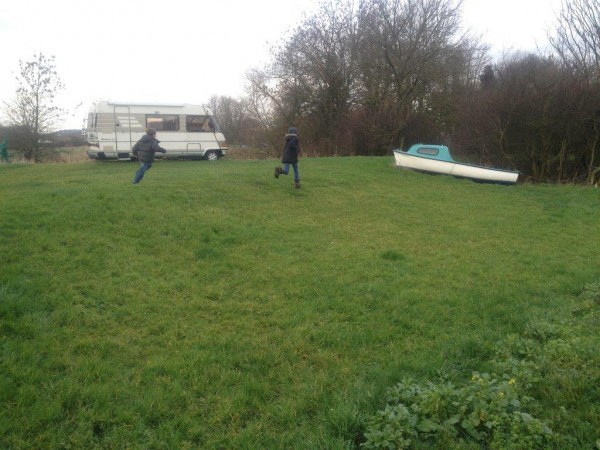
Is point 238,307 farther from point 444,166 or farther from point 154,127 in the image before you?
point 154,127

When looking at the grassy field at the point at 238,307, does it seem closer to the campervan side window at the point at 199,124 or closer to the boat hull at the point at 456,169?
the boat hull at the point at 456,169

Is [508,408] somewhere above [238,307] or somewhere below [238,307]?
above

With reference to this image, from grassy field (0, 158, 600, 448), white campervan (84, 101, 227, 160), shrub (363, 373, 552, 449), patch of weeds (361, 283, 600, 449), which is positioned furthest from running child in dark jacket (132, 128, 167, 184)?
shrub (363, 373, 552, 449)

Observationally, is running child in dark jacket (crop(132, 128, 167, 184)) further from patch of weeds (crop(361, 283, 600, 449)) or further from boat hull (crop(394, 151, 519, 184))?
boat hull (crop(394, 151, 519, 184))

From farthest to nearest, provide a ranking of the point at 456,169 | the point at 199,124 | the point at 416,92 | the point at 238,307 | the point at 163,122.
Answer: the point at 416,92 < the point at 199,124 < the point at 163,122 < the point at 456,169 < the point at 238,307

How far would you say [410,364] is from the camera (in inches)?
161

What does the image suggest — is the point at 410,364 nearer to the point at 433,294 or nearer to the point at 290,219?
the point at 433,294

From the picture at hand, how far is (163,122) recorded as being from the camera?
68.1ft

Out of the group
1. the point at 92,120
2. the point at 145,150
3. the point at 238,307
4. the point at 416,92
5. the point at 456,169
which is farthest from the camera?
the point at 416,92

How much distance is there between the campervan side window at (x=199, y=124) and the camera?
21250 millimetres

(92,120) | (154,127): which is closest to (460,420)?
(154,127)

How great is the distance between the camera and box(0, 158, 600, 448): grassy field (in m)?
3.38

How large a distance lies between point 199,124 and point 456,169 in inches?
481

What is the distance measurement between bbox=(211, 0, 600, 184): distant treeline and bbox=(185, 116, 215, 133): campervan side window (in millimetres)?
6744
